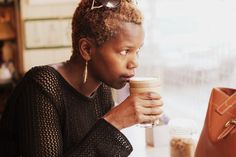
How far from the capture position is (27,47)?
10.5ft

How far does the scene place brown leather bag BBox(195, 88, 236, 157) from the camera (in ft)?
3.41

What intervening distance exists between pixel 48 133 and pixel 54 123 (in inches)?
1.4

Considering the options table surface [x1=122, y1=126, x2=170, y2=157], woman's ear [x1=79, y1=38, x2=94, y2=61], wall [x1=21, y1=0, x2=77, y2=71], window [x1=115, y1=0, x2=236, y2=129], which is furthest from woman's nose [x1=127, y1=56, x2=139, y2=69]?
wall [x1=21, y1=0, x2=77, y2=71]

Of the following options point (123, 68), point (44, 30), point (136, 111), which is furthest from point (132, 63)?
point (44, 30)

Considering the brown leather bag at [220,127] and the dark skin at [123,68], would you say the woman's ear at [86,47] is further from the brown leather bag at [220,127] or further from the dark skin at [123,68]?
the brown leather bag at [220,127]

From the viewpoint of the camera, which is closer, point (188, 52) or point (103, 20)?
point (103, 20)

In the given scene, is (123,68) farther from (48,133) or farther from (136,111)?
(48,133)

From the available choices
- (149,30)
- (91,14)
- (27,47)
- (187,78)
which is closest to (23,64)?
(27,47)

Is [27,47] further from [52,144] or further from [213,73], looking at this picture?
[52,144]

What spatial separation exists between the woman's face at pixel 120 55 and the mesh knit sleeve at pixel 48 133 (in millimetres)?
134

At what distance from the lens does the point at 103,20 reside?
112 centimetres

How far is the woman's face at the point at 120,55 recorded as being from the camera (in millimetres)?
1099

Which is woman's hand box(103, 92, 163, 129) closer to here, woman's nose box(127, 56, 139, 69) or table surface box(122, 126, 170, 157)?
woman's nose box(127, 56, 139, 69)

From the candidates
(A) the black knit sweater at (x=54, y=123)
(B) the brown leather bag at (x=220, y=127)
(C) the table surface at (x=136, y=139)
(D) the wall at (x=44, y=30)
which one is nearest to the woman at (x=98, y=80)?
Answer: (A) the black knit sweater at (x=54, y=123)
